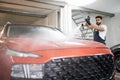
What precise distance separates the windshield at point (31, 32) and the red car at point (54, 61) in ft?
3.23

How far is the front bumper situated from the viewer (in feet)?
7.19

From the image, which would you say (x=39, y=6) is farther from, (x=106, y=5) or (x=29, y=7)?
(x=106, y=5)

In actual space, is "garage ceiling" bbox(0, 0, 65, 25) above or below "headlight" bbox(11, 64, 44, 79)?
above

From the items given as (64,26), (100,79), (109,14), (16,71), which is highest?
(109,14)

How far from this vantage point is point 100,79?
253 cm

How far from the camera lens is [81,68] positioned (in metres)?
2.39

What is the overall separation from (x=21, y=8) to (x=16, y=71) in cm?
650

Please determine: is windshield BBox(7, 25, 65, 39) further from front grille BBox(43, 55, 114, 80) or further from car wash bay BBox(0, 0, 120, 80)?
car wash bay BBox(0, 0, 120, 80)

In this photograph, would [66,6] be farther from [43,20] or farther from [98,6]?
[43,20]

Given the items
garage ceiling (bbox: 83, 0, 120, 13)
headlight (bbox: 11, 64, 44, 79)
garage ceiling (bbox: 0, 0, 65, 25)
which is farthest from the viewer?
garage ceiling (bbox: 83, 0, 120, 13)

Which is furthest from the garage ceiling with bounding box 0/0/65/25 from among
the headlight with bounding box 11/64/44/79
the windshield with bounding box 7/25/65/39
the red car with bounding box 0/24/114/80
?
the headlight with bounding box 11/64/44/79

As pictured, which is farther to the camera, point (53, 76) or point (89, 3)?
point (89, 3)

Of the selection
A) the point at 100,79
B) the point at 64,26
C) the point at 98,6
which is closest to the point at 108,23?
the point at 98,6

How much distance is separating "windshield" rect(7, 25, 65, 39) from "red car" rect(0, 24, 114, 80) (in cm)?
98
